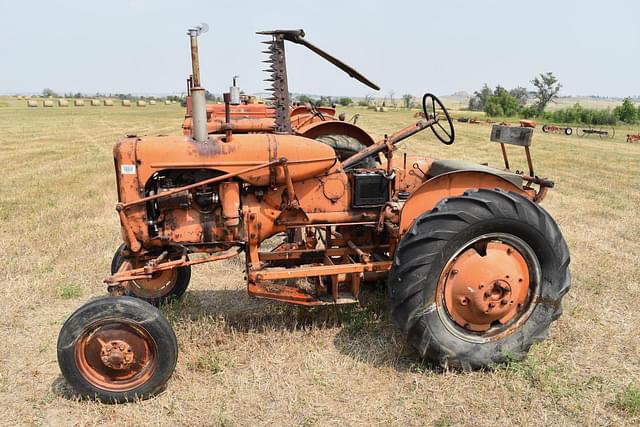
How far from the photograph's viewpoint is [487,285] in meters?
3.37

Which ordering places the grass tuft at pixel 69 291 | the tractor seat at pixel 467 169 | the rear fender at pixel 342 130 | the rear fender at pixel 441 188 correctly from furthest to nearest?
the rear fender at pixel 342 130
the grass tuft at pixel 69 291
the tractor seat at pixel 467 169
the rear fender at pixel 441 188

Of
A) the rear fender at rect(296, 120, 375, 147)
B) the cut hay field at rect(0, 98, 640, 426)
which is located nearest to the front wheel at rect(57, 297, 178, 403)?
the cut hay field at rect(0, 98, 640, 426)

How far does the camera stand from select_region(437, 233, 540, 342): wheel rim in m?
3.38

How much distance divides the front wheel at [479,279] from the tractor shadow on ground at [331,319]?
0.36 m

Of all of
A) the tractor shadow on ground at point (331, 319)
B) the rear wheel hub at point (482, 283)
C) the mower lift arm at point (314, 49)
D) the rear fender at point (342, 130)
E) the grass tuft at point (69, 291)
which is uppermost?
the mower lift arm at point (314, 49)

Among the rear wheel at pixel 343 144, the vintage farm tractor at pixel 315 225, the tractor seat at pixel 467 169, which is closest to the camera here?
the vintage farm tractor at pixel 315 225

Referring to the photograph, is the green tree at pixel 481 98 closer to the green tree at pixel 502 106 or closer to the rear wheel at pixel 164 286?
the green tree at pixel 502 106

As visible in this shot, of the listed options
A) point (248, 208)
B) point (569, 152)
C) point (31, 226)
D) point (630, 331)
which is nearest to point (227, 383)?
point (248, 208)

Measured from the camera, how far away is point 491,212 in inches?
130

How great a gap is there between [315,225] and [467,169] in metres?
1.28

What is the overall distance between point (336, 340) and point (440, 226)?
4.30ft

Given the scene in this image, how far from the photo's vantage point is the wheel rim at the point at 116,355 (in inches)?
122

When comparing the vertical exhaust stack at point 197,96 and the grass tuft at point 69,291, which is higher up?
the vertical exhaust stack at point 197,96

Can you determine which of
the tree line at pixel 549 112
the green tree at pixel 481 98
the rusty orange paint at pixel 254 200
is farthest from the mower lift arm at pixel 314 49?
the green tree at pixel 481 98
